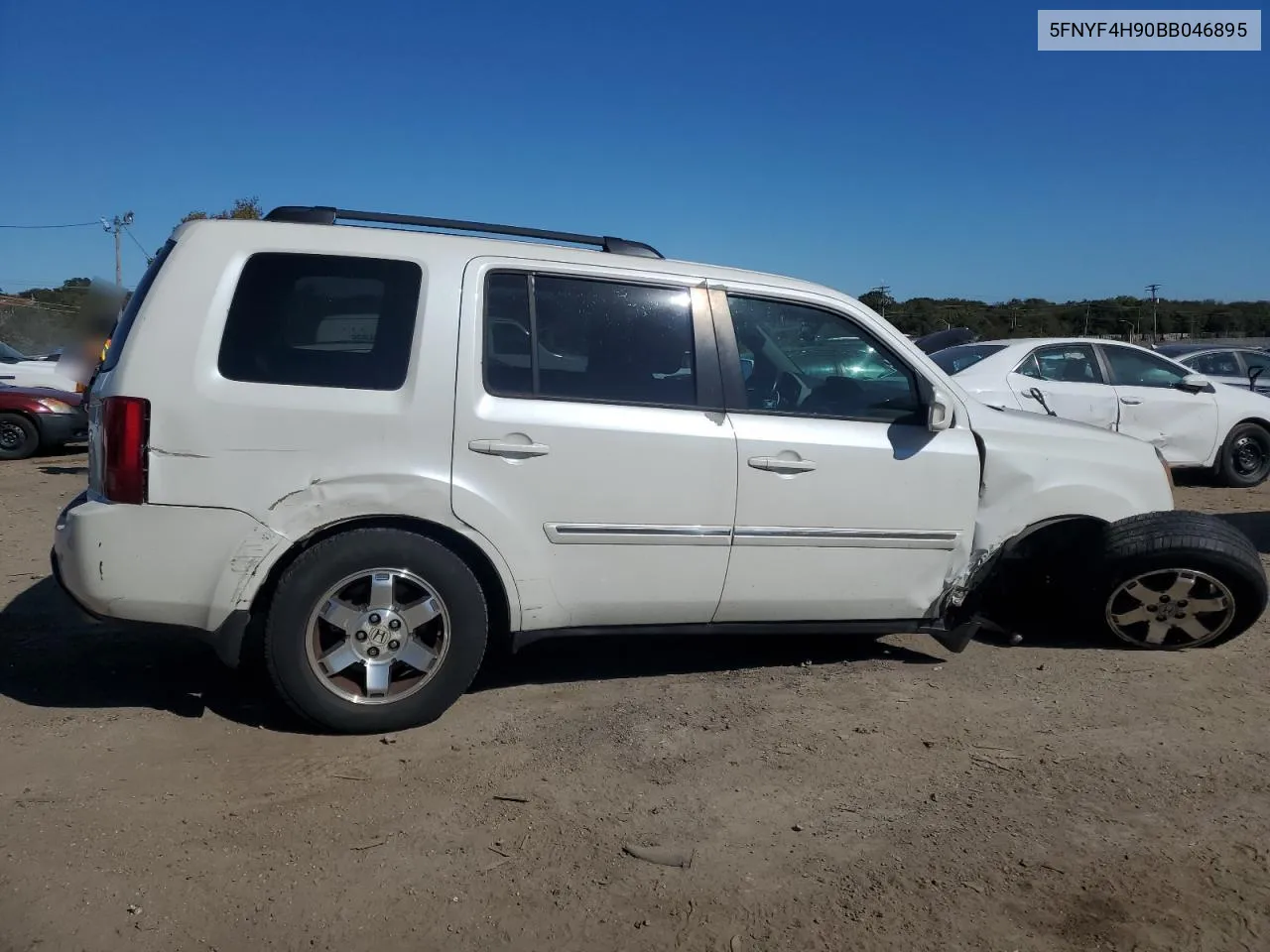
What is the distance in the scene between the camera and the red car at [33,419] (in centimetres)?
1214

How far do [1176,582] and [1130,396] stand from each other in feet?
18.3

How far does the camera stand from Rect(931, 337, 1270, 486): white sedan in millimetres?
9406

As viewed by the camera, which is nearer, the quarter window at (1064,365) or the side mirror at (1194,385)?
the quarter window at (1064,365)

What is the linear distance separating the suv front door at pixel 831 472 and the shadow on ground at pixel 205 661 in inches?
23.7

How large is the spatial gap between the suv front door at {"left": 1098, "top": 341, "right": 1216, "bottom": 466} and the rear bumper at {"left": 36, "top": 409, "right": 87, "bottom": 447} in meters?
11.4

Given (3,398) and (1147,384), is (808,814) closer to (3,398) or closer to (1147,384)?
(1147,384)

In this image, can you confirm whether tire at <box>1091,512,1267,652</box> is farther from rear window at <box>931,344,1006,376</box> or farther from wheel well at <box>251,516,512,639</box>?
rear window at <box>931,344,1006,376</box>

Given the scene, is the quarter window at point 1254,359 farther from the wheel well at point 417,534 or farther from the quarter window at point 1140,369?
the wheel well at point 417,534

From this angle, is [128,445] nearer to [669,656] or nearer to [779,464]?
[779,464]

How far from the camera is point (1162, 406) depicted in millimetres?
9867

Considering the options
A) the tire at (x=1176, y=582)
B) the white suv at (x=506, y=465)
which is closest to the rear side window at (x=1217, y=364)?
the tire at (x=1176, y=582)

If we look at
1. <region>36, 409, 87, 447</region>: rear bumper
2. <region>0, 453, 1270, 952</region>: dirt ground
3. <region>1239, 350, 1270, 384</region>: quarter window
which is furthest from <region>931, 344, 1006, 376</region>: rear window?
<region>36, 409, 87, 447</region>: rear bumper

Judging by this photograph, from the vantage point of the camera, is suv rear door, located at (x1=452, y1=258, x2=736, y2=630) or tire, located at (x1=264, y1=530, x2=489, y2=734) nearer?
tire, located at (x1=264, y1=530, x2=489, y2=734)

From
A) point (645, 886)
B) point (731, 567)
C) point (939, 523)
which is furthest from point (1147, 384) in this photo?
point (645, 886)
